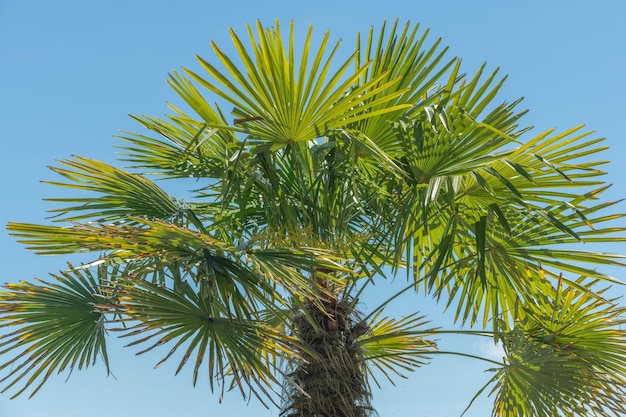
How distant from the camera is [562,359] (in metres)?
4.28

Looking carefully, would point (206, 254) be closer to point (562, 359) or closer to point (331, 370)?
point (331, 370)

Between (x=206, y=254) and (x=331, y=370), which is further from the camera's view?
(x=331, y=370)

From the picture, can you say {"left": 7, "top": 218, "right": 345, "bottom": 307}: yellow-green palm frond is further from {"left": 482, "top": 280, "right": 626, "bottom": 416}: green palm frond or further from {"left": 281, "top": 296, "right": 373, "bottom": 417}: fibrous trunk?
{"left": 482, "top": 280, "right": 626, "bottom": 416}: green palm frond

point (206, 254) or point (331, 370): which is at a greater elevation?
point (206, 254)

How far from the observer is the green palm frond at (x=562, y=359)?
437 centimetres

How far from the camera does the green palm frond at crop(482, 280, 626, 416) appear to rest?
4371 mm

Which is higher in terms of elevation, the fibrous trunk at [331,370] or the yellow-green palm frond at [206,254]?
the yellow-green palm frond at [206,254]

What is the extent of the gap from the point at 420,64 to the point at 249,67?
1.12 m

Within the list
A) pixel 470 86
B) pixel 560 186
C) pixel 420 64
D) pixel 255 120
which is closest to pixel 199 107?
pixel 255 120

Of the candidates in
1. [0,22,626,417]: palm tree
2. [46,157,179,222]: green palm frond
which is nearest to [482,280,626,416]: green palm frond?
[0,22,626,417]: palm tree

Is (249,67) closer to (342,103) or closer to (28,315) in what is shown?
(342,103)

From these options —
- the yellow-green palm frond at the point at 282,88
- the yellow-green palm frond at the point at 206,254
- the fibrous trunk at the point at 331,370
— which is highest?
the yellow-green palm frond at the point at 282,88

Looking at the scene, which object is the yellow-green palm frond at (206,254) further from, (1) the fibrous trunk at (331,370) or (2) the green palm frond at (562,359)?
(2) the green palm frond at (562,359)

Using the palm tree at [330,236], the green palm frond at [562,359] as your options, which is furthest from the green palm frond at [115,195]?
the green palm frond at [562,359]
